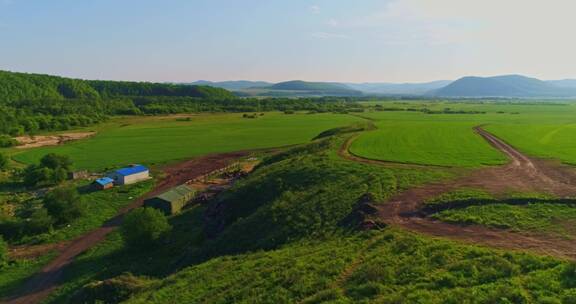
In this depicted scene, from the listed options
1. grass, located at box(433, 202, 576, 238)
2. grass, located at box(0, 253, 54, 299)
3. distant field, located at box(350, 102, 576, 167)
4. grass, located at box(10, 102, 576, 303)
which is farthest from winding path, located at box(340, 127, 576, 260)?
grass, located at box(0, 253, 54, 299)

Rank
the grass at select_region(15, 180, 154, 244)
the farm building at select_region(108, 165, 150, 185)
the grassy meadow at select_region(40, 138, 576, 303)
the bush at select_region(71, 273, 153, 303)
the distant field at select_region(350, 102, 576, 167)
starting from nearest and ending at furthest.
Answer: the grassy meadow at select_region(40, 138, 576, 303)
the bush at select_region(71, 273, 153, 303)
the grass at select_region(15, 180, 154, 244)
the distant field at select_region(350, 102, 576, 167)
the farm building at select_region(108, 165, 150, 185)

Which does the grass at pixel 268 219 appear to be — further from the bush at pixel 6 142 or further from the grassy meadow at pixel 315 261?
the bush at pixel 6 142

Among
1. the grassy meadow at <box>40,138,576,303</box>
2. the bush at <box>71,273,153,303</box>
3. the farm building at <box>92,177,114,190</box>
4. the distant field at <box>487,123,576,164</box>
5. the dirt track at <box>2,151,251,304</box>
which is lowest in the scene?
the dirt track at <box>2,151,251,304</box>

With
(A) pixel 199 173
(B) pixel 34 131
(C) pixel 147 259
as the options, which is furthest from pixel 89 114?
(C) pixel 147 259

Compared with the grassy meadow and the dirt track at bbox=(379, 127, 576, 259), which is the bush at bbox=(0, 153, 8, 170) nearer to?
the grassy meadow

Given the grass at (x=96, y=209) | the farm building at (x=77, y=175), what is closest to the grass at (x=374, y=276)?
the grass at (x=96, y=209)

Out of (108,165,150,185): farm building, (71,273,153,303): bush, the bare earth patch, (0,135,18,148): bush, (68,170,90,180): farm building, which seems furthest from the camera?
the bare earth patch

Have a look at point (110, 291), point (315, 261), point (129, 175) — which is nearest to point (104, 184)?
point (129, 175)
